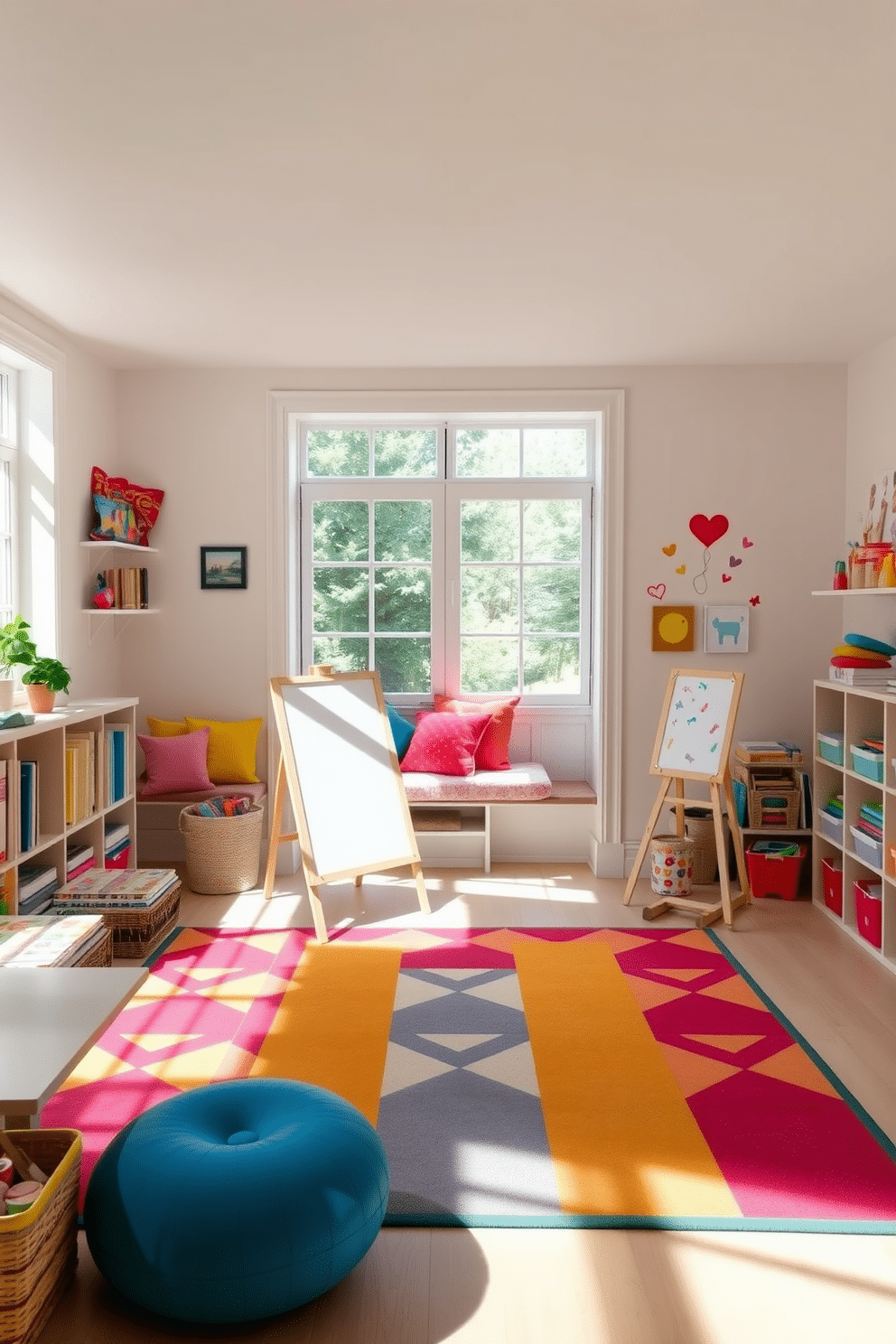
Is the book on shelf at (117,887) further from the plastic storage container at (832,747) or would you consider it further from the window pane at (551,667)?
the plastic storage container at (832,747)

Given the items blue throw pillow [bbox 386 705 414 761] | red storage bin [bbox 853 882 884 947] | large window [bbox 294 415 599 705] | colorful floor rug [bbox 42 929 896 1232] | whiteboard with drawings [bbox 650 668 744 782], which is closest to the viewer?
colorful floor rug [bbox 42 929 896 1232]

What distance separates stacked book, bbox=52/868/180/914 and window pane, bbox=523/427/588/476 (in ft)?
10.1

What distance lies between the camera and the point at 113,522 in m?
5.16

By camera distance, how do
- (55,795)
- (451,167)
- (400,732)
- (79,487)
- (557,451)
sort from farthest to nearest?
(557,451), (400,732), (79,487), (55,795), (451,167)

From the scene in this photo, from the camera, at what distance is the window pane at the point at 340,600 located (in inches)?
236

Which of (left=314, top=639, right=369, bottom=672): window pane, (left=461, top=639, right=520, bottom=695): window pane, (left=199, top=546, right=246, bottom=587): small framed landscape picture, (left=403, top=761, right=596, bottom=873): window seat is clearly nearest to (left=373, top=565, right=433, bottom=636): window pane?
(left=314, top=639, right=369, bottom=672): window pane

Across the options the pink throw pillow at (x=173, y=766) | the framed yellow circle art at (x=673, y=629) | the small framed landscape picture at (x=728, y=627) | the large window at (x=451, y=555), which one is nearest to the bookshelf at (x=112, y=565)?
the pink throw pillow at (x=173, y=766)

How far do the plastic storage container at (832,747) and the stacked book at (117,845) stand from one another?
3259mm

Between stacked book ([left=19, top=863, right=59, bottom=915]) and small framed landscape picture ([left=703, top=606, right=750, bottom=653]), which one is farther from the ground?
small framed landscape picture ([left=703, top=606, right=750, bottom=653])

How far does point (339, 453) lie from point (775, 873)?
10.6 feet

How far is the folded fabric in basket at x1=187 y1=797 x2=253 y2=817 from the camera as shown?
16.9 ft

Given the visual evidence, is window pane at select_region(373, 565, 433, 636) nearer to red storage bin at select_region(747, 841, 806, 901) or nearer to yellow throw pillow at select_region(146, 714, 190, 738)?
yellow throw pillow at select_region(146, 714, 190, 738)

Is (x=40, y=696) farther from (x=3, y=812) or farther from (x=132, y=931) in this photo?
(x=132, y=931)

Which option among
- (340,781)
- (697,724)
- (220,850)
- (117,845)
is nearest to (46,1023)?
(340,781)
